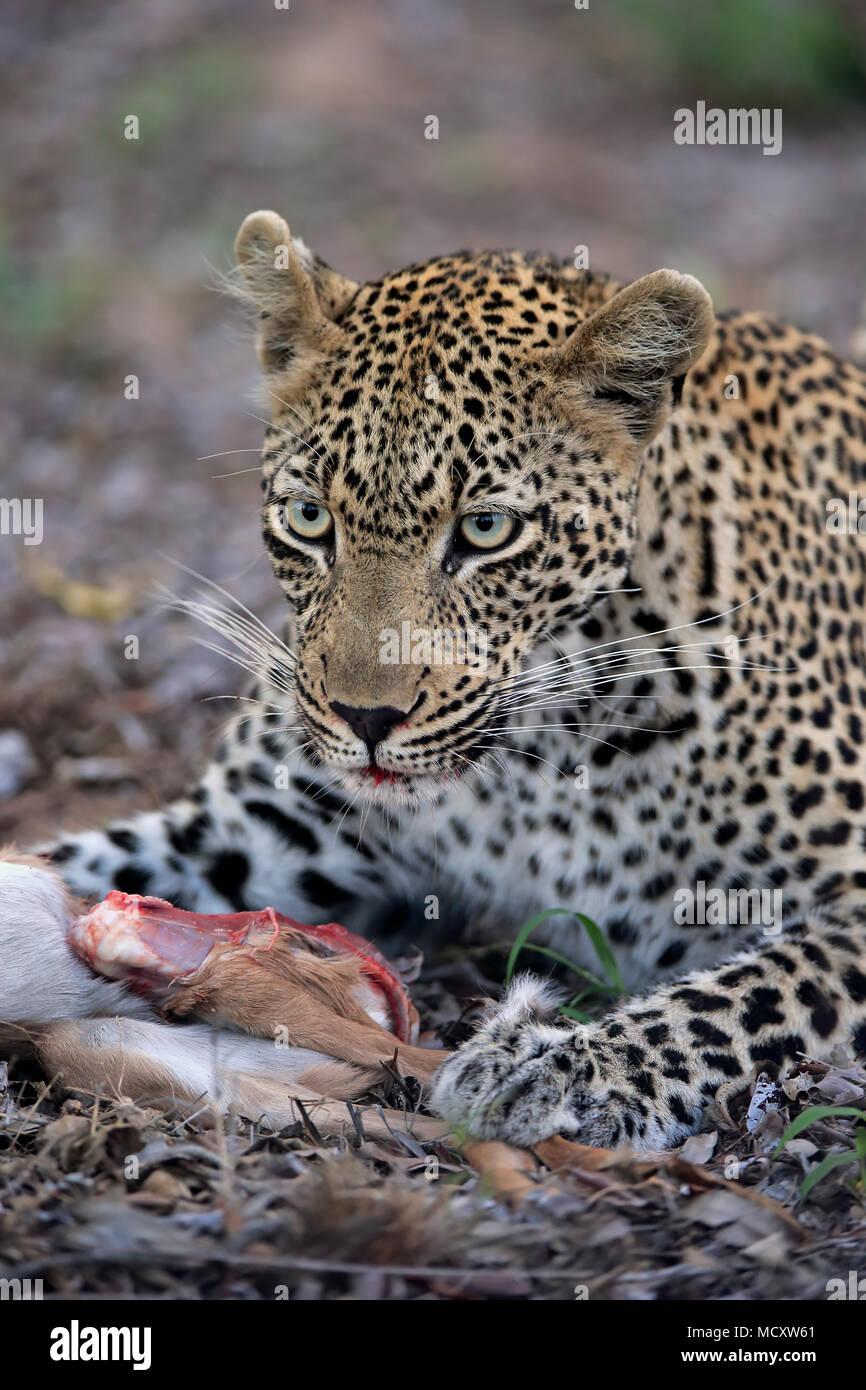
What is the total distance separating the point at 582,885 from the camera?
20.1 ft

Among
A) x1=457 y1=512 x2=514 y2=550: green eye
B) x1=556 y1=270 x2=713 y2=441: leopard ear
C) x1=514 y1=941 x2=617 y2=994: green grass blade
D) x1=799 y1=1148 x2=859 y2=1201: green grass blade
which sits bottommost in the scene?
x1=799 y1=1148 x2=859 y2=1201: green grass blade

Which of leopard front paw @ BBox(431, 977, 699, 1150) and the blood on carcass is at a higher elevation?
the blood on carcass

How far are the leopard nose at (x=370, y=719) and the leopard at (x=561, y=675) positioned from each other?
0.03 ft

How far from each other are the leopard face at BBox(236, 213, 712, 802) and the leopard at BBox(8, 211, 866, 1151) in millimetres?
12

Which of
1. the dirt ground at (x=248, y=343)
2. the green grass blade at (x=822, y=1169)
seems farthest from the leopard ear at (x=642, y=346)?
the green grass blade at (x=822, y=1169)

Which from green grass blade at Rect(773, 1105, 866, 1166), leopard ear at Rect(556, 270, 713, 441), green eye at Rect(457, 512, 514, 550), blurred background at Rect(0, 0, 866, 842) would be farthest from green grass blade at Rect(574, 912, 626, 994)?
blurred background at Rect(0, 0, 866, 842)

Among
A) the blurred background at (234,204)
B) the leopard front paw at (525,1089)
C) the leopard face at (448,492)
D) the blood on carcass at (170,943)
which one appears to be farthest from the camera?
the blurred background at (234,204)

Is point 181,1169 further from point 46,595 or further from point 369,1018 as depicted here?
point 46,595

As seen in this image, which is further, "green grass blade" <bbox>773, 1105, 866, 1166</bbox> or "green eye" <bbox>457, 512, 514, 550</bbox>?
"green eye" <bbox>457, 512, 514, 550</bbox>

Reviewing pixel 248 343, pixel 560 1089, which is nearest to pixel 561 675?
pixel 560 1089

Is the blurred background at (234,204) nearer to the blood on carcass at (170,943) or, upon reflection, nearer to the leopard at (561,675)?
the leopard at (561,675)

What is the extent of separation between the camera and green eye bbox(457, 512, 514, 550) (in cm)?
519

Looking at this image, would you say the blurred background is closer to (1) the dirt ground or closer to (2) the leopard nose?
(1) the dirt ground

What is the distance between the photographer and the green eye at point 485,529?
519cm
